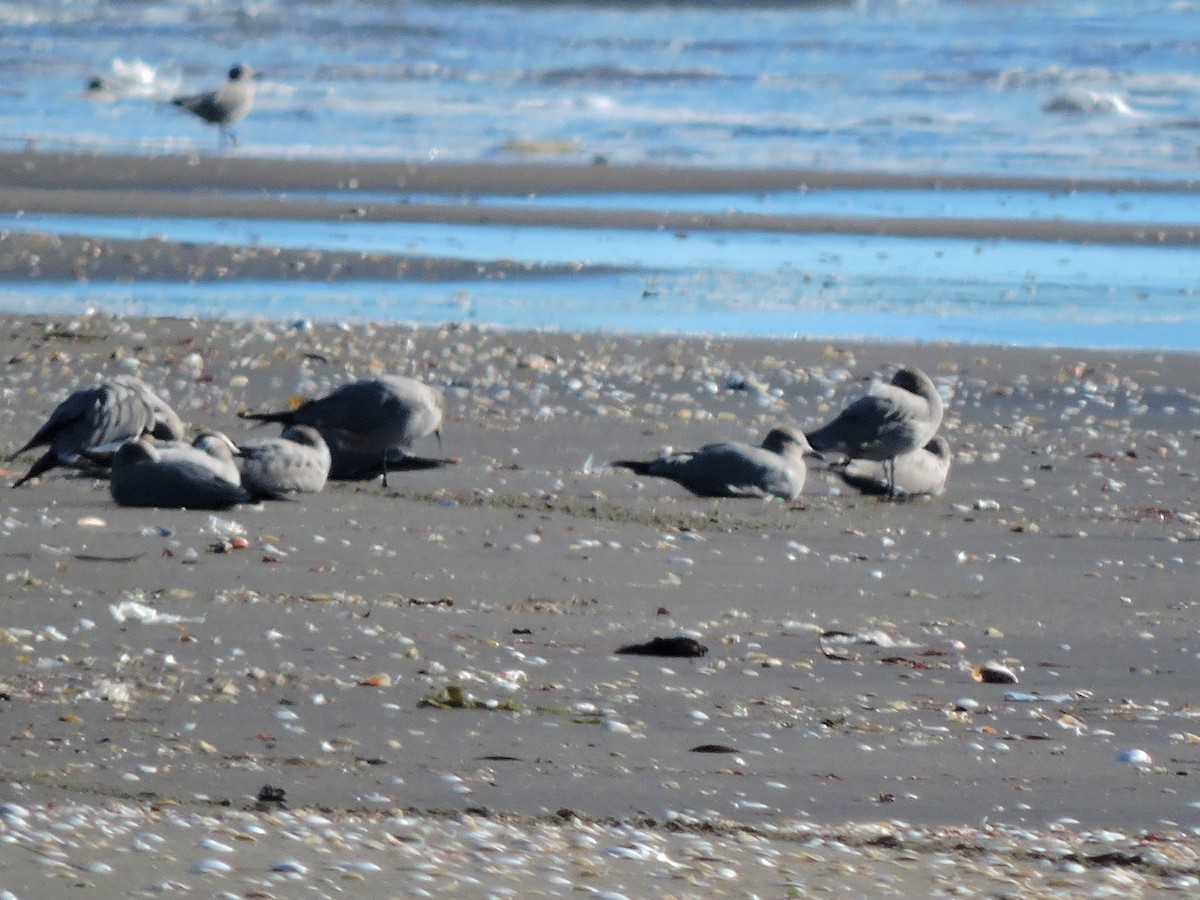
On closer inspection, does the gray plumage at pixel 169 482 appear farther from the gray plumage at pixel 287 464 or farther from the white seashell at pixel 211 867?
the white seashell at pixel 211 867

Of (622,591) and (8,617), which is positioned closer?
(8,617)

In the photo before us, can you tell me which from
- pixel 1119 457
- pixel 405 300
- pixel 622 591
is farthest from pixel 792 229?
pixel 622 591

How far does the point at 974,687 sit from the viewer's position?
4406 mm

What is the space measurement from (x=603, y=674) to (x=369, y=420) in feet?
8.23

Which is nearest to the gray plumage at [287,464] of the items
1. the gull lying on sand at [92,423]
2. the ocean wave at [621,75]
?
the gull lying on sand at [92,423]

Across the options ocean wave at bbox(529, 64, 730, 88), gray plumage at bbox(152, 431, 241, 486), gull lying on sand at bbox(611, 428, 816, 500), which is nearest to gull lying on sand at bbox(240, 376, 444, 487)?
gray plumage at bbox(152, 431, 241, 486)

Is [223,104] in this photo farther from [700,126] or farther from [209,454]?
[209,454]

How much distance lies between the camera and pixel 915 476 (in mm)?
6754

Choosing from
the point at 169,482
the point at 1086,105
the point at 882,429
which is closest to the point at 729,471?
the point at 882,429

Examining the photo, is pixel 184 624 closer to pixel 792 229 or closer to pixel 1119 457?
pixel 1119 457

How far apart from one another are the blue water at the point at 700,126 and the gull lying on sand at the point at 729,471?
378 cm

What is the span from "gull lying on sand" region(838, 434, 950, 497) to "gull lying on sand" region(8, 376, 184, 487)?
2455mm

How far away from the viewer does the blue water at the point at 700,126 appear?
11.3 meters

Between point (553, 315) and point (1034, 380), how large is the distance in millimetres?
2870
